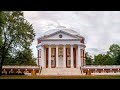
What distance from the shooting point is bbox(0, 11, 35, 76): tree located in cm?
4644

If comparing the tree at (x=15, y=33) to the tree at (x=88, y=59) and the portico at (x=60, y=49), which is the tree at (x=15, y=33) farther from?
the tree at (x=88, y=59)

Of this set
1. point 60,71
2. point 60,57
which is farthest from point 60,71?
point 60,57

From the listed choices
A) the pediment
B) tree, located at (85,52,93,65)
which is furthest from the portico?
tree, located at (85,52,93,65)

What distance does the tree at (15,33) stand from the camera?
152 feet

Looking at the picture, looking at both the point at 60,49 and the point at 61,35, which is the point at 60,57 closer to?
the point at 60,49

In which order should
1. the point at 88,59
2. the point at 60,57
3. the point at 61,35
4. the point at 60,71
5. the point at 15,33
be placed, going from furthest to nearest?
the point at 88,59 → the point at 60,57 → the point at 61,35 → the point at 60,71 → the point at 15,33

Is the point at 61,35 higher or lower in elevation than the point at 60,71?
higher

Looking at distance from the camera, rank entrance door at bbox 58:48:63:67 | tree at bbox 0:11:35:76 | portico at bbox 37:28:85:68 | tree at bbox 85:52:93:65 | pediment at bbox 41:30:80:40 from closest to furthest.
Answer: tree at bbox 0:11:35:76 < portico at bbox 37:28:85:68 < pediment at bbox 41:30:80:40 < entrance door at bbox 58:48:63:67 < tree at bbox 85:52:93:65

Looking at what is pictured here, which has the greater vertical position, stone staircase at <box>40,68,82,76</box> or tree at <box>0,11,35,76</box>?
tree at <box>0,11,35,76</box>

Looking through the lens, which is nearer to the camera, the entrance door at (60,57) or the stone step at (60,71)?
the stone step at (60,71)

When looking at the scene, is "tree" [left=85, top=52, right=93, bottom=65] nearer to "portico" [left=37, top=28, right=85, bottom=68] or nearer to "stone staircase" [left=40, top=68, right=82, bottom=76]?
"portico" [left=37, top=28, right=85, bottom=68]

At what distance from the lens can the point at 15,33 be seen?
154ft

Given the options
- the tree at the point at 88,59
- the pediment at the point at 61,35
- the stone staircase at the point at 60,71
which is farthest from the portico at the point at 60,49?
the tree at the point at 88,59
